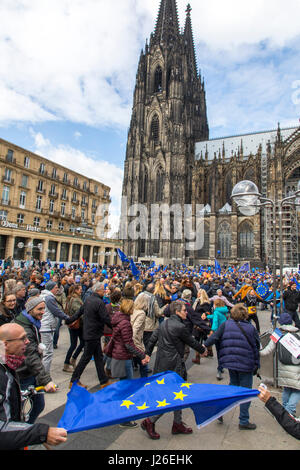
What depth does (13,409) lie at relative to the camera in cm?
Answer: 200

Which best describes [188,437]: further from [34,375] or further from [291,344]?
[34,375]

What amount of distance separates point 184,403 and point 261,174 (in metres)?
43.6

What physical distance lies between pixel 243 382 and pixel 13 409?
107 inches

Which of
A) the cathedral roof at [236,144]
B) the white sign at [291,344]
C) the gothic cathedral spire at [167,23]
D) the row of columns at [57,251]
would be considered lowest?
the white sign at [291,344]

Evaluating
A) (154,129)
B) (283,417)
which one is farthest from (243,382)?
(154,129)

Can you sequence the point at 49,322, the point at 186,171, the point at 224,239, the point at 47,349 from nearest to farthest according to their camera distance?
the point at 47,349 < the point at 49,322 < the point at 224,239 < the point at 186,171

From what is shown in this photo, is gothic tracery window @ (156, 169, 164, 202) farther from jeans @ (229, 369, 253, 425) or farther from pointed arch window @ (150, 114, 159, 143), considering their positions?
jeans @ (229, 369, 253, 425)

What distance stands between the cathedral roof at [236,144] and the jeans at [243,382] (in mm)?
46394

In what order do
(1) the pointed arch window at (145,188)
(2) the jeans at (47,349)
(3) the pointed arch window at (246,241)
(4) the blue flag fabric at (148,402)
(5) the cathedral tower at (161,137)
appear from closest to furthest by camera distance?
(4) the blue flag fabric at (148,402) < (2) the jeans at (47,349) < (3) the pointed arch window at (246,241) < (5) the cathedral tower at (161,137) < (1) the pointed arch window at (145,188)

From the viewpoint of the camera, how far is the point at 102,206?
41969mm

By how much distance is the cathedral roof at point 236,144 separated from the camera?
47.3m

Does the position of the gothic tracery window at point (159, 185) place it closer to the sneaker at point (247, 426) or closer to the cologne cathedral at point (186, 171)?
the cologne cathedral at point (186, 171)

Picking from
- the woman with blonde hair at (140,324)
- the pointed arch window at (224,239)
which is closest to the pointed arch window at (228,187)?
the pointed arch window at (224,239)
